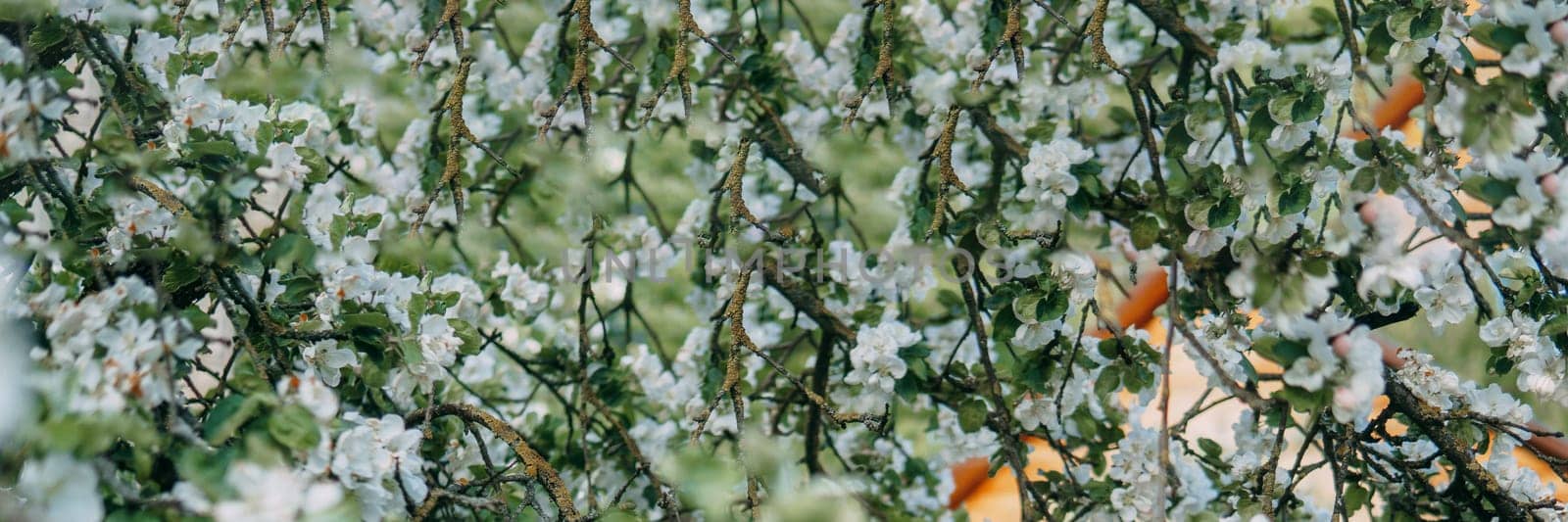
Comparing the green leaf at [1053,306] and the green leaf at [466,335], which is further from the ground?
the green leaf at [1053,306]

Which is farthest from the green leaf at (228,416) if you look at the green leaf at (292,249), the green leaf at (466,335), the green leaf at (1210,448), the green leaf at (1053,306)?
the green leaf at (1210,448)

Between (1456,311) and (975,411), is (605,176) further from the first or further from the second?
(1456,311)

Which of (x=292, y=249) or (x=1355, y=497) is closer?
(x=292, y=249)

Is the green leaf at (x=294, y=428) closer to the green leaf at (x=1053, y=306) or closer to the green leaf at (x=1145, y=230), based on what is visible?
the green leaf at (x=1053, y=306)

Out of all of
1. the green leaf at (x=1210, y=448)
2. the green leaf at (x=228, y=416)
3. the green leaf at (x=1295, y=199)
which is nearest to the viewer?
the green leaf at (x=228, y=416)

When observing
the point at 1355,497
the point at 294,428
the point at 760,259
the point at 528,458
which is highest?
the point at 760,259

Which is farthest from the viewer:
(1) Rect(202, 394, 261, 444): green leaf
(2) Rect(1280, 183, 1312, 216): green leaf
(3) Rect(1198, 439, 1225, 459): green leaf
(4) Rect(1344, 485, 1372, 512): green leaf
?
→ (3) Rect(1198, 439, 1225, 459): green leaf

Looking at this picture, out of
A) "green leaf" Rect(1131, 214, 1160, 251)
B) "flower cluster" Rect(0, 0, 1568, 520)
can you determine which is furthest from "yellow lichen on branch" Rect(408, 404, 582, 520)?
"green leaf" Rect(1131, 214, 1160, 251)

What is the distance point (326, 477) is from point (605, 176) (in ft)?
4.03

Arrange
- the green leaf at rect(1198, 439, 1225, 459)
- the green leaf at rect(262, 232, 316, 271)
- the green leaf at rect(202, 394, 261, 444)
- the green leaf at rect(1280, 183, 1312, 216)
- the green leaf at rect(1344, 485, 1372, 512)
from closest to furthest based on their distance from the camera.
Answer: the green leaf at rect(202, 394, 261, 444), the green leaf at rect(262, 232, 316, 271), the green leaf at rect(1280, 183, 1312, 216), the green leaf at rect(1344, 485, 1372, 512), the green leaf at rect(1198, 439, 1225, 459)

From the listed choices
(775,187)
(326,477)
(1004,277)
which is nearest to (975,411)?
(1004,277)

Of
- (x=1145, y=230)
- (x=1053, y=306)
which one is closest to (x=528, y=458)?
(x=1053, y=306)

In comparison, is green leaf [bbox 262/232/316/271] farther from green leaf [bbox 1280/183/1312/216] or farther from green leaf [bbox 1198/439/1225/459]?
green leaf [bbox 1198/439/1225/459]

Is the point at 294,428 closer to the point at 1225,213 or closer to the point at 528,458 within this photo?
the point at 528,458
